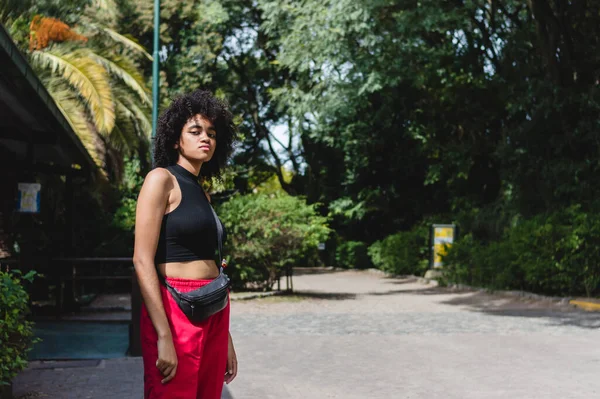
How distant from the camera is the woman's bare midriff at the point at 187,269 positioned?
3129 millimetres

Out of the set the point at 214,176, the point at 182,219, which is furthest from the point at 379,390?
the point at 182,219

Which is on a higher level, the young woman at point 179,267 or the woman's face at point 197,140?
the woman's face at point 197,140

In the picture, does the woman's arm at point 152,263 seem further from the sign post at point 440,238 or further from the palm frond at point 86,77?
the sign post at point 440,238

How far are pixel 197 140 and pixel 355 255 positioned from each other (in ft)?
129

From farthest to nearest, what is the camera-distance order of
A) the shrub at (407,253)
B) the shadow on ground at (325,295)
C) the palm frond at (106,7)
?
the shrub at (407,253) → the palm frond at (106,7) → the shadow on ground at (325,295)

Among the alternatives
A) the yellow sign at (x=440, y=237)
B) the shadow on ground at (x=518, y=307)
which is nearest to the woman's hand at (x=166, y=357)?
the shadow on ground at (x=518, y=307)

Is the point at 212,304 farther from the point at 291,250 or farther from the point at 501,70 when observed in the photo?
the point at 501,70

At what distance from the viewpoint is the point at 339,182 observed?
143 ft

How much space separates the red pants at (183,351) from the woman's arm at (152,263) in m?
0.05

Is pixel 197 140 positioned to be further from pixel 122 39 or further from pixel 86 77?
pixel 122 39

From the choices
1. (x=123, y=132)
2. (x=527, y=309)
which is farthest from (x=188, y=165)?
(x=123, y=132)

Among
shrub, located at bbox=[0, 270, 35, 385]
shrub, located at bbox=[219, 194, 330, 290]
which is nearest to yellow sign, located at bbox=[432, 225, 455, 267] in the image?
shrub, located at bbox=[219, 194, 330, 290]

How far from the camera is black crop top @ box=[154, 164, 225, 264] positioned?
3125 millimetres

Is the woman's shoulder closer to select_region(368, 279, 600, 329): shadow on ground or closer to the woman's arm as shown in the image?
the woman's arm
